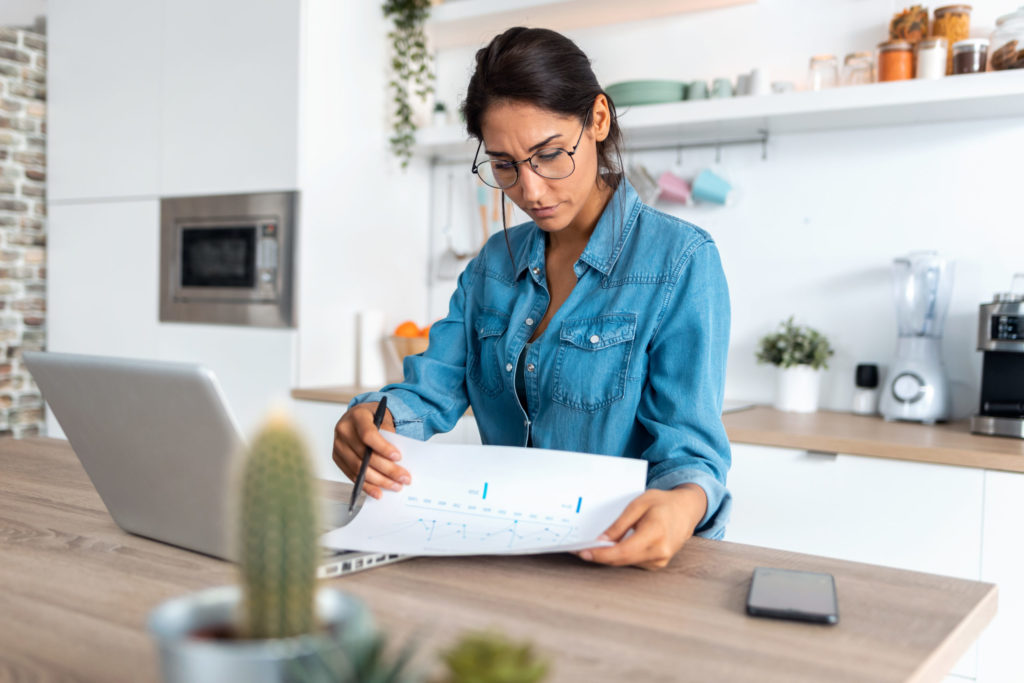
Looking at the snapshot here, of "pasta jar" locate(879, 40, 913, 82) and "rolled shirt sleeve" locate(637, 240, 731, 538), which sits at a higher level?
"pasta jar" locate(879, 40, 913, 82)

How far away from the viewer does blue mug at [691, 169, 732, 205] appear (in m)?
2.70

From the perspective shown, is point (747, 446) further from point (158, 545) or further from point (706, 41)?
point (158, 545)

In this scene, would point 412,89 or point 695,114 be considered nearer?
point 695,114

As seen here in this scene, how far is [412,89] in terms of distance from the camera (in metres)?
3.11

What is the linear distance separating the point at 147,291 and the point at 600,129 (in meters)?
2.24

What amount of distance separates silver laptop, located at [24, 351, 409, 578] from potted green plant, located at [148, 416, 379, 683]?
0.34 metres

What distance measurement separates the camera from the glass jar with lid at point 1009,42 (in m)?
2.13

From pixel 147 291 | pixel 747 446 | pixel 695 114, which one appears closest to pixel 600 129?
pixel 747 446

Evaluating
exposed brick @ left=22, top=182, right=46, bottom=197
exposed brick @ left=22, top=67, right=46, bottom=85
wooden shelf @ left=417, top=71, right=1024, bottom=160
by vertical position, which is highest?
exposed brick @ left=22, top=67, right=46, bottom=85

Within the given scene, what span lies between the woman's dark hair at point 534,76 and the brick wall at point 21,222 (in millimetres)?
2553

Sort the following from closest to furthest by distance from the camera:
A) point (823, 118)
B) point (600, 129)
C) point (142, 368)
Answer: point (142, 368) < point (600, 129) < point (823, 118)

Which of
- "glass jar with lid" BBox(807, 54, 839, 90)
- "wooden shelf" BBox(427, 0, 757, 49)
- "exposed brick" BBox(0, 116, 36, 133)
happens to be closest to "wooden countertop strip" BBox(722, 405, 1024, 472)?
"glass jar with lid" BBox(807, 54, 839, 90)

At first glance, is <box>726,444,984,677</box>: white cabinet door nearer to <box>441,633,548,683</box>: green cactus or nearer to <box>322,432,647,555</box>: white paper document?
<box>322,432,647,555</box>: white paper document

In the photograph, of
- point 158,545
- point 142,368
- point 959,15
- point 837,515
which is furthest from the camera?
point 959,15
